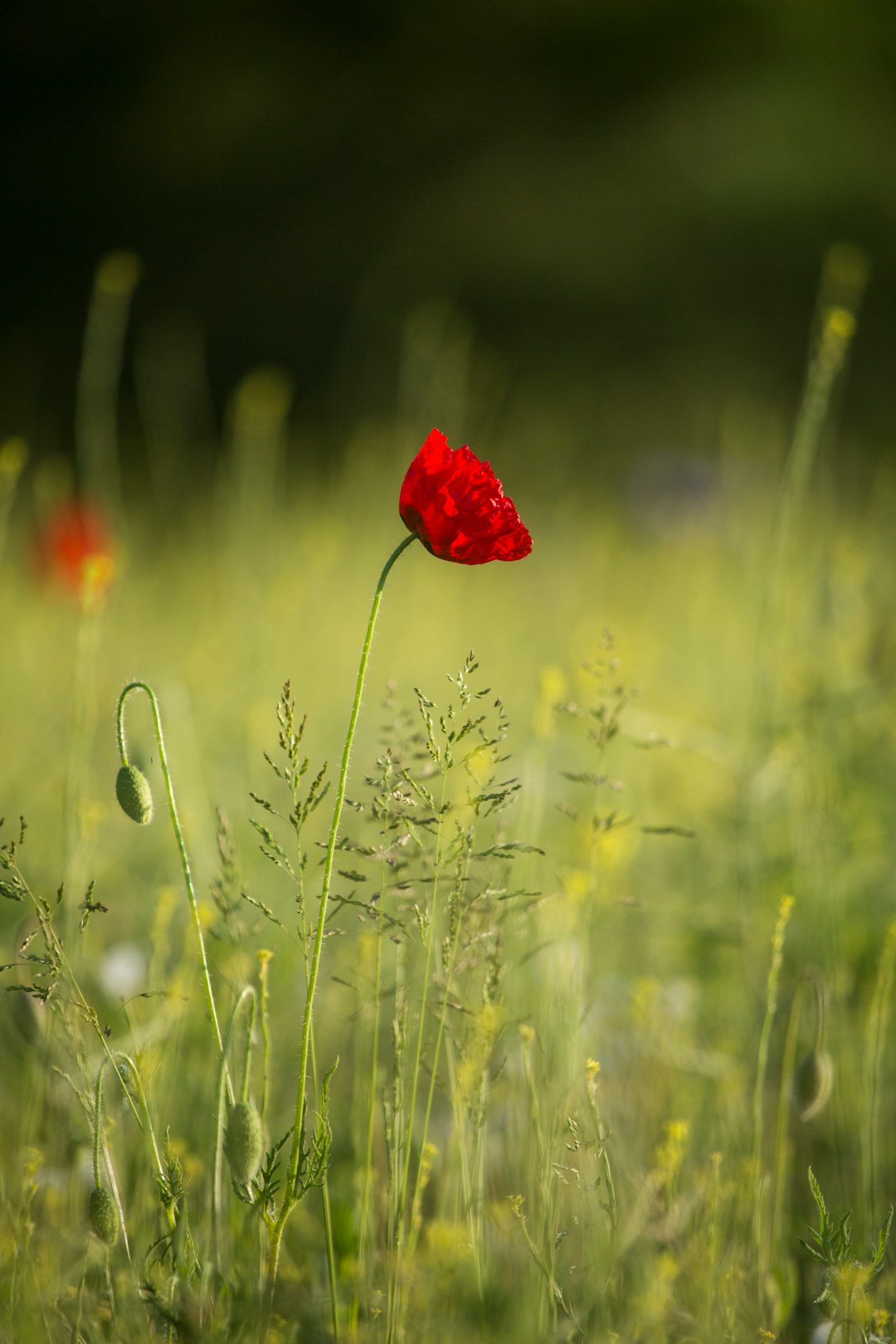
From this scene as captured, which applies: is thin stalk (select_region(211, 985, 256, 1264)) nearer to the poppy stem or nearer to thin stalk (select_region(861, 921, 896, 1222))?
the poppy stem

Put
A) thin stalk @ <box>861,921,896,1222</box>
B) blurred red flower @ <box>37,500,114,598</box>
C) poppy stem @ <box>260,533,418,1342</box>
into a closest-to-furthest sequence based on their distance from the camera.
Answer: poppy stem @ <box>260,533,418,1342</box> → thin stalk @ <box>861,921,896,1222</box> → blurred red flower @ <box>37,500,114,598</box>

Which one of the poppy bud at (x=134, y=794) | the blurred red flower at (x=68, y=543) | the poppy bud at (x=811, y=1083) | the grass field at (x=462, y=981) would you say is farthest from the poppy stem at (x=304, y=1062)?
the blurred red flower at (x=68, y=543)

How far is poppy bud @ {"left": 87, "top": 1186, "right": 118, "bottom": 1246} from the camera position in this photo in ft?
2.28

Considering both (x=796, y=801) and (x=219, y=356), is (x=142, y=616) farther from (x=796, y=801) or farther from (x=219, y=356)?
(x=219, y=356)

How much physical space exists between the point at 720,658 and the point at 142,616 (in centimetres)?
166

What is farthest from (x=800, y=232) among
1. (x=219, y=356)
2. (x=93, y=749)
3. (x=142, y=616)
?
(x=93, y=749)

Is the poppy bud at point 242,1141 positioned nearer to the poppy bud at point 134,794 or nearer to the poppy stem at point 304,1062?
the poppy stem at point 304,1062

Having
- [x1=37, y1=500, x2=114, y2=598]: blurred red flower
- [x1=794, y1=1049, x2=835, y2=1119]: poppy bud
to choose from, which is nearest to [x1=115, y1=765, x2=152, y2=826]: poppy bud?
[x1=794, y1=1049, x2=835, y2=1119]: poppy bud

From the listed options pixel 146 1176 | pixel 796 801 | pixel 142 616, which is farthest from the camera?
pixel 142 616

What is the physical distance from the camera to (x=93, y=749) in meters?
2.21

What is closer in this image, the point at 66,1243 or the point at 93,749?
the point at 66,1243

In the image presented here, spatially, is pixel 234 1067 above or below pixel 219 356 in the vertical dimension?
below

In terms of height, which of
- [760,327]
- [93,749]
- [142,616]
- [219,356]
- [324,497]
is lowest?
[93,749]

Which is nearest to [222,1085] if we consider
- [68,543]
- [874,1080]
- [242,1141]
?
[242,1141]
